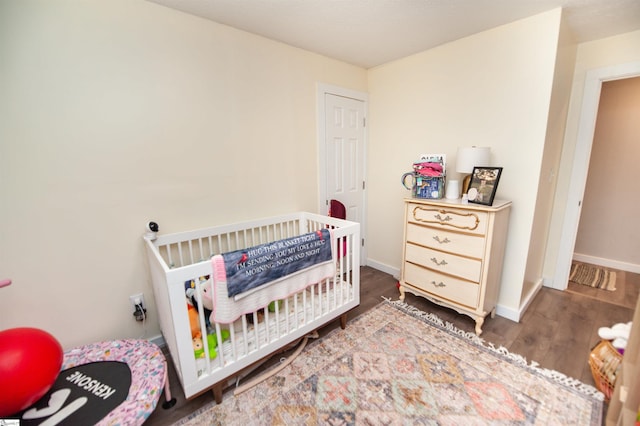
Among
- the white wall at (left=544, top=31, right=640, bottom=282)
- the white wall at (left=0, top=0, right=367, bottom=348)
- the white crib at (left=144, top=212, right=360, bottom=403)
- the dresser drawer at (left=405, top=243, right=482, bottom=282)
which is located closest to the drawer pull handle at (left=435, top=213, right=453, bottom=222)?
the dresser drawer at (left=405, top=243, right=482, bottom=282)

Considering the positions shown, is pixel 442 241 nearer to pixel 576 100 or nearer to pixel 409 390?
pixel 409 390

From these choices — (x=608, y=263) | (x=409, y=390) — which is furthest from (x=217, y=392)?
(x=608, y=263)

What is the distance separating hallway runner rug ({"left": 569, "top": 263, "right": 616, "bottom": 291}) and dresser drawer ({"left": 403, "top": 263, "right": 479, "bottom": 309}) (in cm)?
170

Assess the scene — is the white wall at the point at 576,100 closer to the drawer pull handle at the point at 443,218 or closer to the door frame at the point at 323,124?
the drawer pull handle at the point at 443,218

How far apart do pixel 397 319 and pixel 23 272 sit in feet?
7.97

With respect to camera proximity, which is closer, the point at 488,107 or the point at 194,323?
the point at 194,323

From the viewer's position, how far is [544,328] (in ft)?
6.46

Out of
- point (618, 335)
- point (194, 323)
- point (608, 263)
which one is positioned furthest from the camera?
point (608, 263)

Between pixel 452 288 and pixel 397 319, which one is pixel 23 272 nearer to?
pixel 397 319

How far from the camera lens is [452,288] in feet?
6.63

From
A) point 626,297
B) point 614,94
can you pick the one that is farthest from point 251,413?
point 614,94

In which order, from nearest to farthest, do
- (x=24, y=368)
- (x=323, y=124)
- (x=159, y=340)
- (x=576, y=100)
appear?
(x=24, y=368) < (x=159, y=340) < (x=576, y=100) < (x=323, y=124)

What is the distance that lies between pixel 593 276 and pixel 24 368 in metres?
4.53

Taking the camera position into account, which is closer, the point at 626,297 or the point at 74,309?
the point at 74,309
